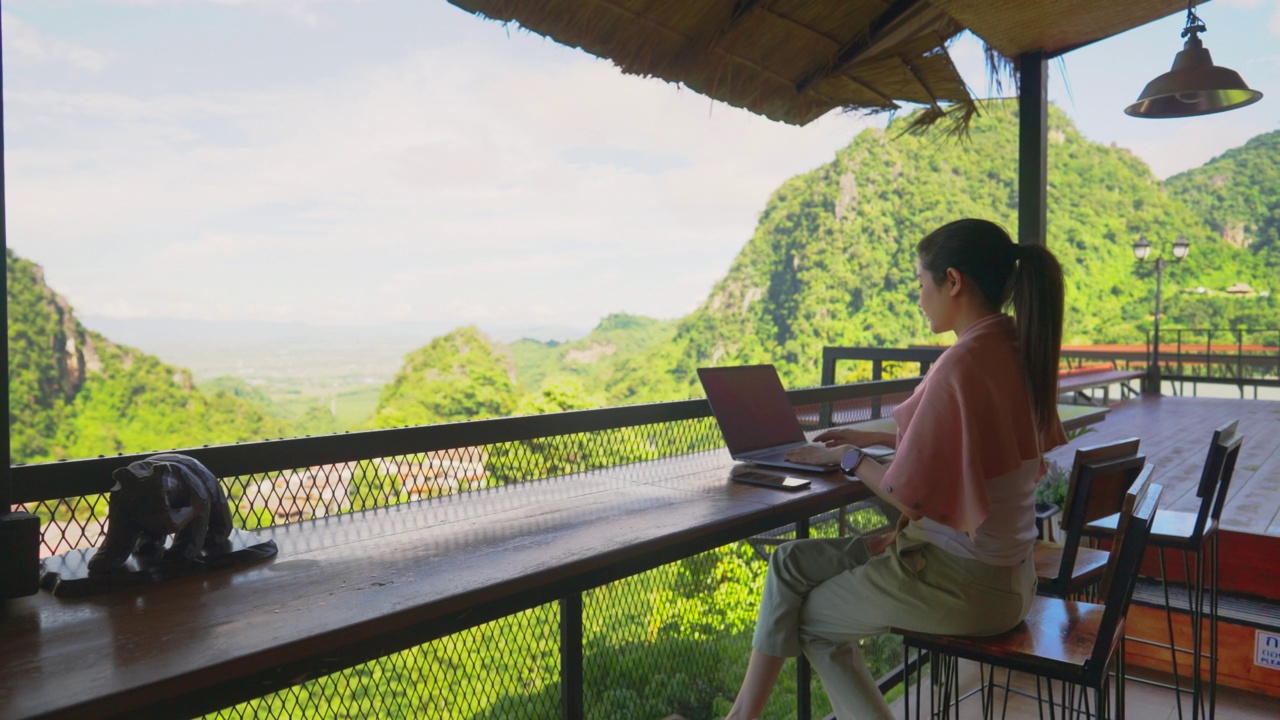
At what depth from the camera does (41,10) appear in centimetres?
3603

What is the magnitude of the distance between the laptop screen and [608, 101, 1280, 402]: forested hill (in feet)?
84.6

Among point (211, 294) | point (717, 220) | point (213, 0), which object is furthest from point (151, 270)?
point (717, 220)

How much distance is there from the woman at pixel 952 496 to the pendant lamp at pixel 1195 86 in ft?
4.86

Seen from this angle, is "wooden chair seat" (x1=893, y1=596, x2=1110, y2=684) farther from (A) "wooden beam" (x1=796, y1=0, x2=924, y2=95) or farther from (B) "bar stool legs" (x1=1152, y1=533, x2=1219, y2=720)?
(A) "wooden beam" (x1=796, y1=0, x2=924, y2=95)

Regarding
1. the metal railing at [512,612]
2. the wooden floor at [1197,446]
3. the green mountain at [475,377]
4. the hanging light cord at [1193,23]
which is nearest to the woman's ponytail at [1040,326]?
the metal railing at [512,612]

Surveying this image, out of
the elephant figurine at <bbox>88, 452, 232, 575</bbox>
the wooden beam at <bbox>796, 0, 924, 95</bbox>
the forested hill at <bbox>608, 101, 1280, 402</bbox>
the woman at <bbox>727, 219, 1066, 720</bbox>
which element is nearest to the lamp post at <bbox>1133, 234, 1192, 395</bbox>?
the wooden beam at <bbox>796, 0, 924, 95</bbox>

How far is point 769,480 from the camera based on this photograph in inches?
73.8

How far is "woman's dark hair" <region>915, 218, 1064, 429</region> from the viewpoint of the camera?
1595mm

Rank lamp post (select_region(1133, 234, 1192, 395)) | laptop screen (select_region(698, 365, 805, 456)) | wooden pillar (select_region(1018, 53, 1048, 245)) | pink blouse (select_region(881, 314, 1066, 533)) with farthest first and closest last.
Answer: lamp post (select_region(1133, 234, 1192, 395))
wooden pillar (select_region(1018, 53, 1048, 245))
laptop screen (select_region(698, 365, 805, 456))
pink blouse (select_region(881, 314, 1066, 533))

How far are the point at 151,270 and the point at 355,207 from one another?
9222 millimetres

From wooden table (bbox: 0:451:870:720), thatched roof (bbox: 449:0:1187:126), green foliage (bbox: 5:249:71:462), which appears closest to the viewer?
wooden table (bbox: 0:451:870:720)

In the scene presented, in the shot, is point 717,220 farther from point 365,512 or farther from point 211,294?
point 365,512

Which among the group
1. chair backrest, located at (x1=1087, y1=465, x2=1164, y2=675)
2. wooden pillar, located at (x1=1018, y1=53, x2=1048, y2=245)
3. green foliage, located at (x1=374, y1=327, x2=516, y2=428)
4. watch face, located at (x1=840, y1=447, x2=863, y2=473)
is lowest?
green foliage, located at (x1=374, y1=327, x2=516, y2=428)

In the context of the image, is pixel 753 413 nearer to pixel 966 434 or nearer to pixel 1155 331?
pixel 966 434
